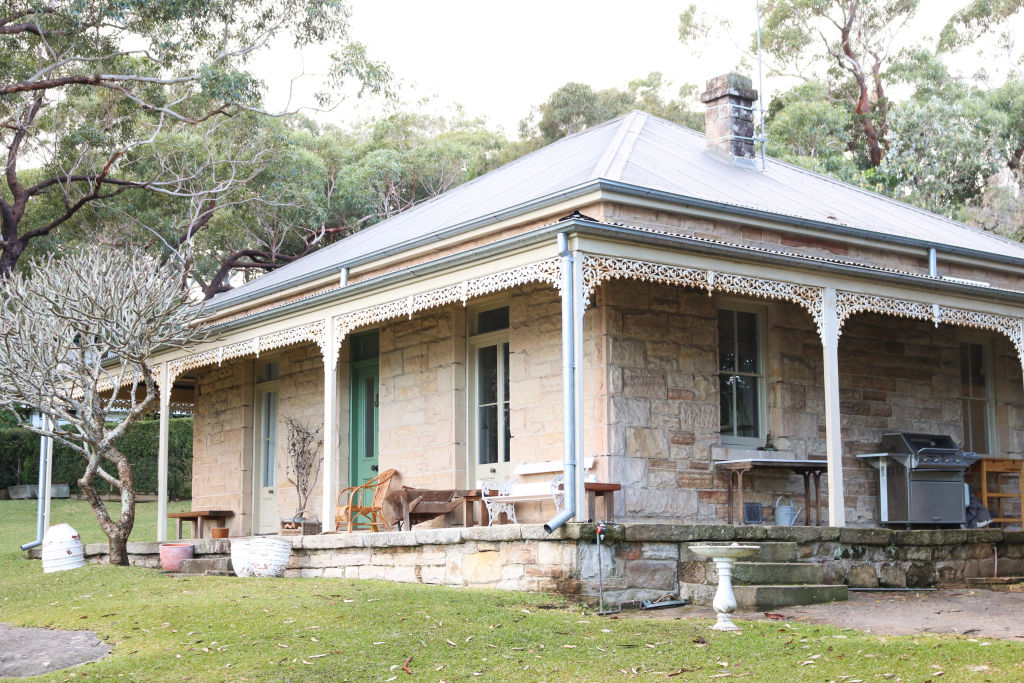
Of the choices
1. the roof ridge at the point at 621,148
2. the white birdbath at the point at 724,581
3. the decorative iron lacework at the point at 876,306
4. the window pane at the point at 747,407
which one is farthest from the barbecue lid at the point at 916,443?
the white birdbath at the point at 724,581

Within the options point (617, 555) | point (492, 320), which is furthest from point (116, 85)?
point (617, 555)

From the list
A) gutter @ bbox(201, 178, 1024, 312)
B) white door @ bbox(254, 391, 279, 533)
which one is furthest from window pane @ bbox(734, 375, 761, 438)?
white door @ bbox(254, 391, 279, 533)

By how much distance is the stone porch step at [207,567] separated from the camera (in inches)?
459

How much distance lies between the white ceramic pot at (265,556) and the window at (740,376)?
14.8 feet

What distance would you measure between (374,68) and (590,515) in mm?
14323

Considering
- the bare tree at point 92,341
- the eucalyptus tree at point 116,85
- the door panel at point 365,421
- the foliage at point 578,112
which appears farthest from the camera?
the foliage at point 578,112

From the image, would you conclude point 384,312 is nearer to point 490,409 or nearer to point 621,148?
point 490,409

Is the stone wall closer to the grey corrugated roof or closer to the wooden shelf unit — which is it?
the grey corrugated roof

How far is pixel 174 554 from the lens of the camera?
12.3 metres

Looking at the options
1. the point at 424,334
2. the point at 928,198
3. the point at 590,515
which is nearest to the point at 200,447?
the point at 424,334

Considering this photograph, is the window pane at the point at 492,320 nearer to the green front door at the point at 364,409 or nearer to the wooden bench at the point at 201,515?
the green front door at the point at 364,409

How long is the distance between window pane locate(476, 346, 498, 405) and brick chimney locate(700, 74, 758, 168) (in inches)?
161

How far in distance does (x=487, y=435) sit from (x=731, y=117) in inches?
200

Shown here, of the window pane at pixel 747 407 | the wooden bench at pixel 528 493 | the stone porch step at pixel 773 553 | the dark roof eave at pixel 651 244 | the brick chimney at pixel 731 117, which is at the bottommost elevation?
the stone porch step at pixel 773 553
